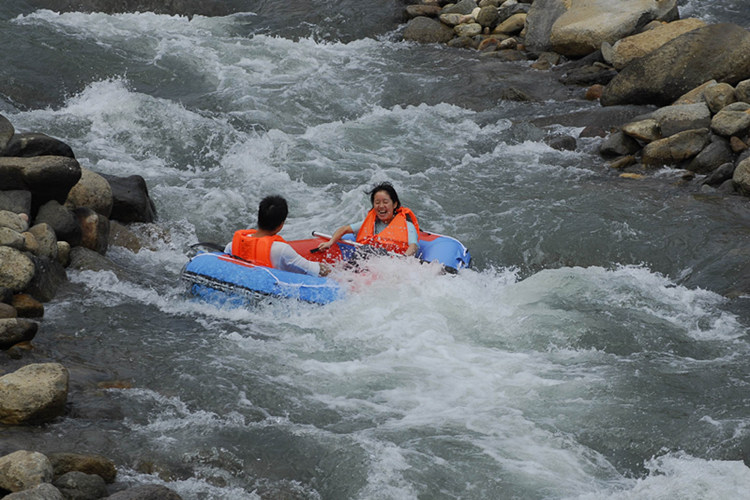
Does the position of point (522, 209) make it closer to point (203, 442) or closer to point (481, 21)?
point (203, 442)

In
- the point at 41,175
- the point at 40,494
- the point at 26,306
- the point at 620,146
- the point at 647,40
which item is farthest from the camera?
the point at 647,40

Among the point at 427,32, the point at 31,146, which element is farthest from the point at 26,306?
the point at 427,32

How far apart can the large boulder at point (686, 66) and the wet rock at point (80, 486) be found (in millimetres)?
9981

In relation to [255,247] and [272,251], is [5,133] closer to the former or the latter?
[255,247]

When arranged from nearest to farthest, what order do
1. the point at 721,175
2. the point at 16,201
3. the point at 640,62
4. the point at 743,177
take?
1. the point at 16,201
2. the point at 743,177
3. the point at 721,175
4. the point at 640,62

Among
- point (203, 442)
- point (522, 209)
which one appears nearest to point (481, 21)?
point (522, 209)

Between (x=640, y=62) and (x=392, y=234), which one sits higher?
(x=640, y=62)

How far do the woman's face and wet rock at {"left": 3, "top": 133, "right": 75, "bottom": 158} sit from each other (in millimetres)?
3146

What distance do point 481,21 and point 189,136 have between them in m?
7.09

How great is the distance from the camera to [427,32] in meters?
16.6

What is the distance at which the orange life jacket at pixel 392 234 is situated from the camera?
8430 millimetres

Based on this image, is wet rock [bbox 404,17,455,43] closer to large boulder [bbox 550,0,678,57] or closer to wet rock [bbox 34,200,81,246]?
large boulder [bbox 550,0,678,57]

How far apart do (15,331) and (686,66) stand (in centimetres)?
966

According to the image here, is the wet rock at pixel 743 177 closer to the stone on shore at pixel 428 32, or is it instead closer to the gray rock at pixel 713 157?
the gray rock at pixel 713 157
